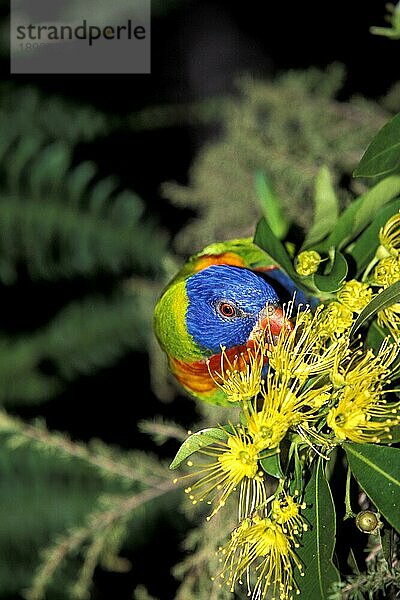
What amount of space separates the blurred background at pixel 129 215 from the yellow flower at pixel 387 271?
35 centimetres

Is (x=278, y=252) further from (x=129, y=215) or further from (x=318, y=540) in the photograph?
(x=129, y=215)

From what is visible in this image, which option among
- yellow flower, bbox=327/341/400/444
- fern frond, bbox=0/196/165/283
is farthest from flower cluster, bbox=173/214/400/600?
fern frond, bbox=0/196/165/283

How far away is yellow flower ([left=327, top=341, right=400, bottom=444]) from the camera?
1.73ft

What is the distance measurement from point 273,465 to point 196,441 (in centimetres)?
6

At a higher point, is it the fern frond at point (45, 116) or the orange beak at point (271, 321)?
the fern frond at point (45, 116)

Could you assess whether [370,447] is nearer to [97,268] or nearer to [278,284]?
[278,284]

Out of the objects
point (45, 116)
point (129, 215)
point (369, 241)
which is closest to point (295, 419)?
point (369, 241)

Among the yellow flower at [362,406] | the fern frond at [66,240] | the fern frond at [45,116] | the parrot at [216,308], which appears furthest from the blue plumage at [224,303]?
the fern frond at [45,116]

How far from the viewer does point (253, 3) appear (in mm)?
1549

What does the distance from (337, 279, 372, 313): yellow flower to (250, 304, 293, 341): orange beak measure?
0.07 m

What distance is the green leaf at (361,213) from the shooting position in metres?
0.69

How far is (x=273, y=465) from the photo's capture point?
0.53 meters

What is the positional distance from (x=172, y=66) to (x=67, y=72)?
0.91 feet

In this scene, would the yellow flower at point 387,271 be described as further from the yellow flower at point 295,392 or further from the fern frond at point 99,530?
the fern frond at point 99,530
